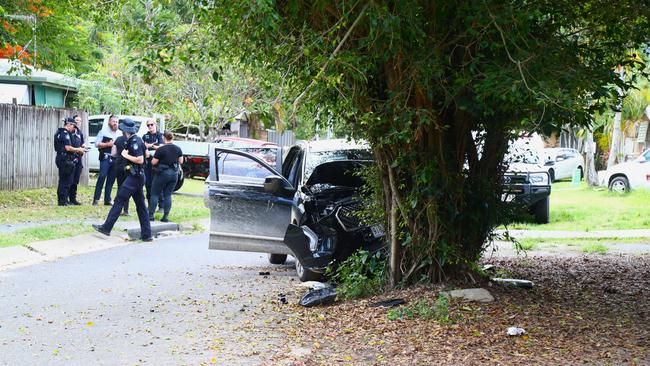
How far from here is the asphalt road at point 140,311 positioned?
22.7ft

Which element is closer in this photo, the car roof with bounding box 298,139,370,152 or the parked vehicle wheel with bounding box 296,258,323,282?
the parked vehicle wheel with bounding box 296,258,323,282

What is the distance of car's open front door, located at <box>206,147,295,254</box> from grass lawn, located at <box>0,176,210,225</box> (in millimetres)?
5961

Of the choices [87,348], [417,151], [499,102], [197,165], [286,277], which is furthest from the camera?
[197,165]

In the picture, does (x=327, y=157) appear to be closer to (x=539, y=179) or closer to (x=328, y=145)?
(x=328, y=145)

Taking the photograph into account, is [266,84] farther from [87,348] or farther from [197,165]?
[197,165]

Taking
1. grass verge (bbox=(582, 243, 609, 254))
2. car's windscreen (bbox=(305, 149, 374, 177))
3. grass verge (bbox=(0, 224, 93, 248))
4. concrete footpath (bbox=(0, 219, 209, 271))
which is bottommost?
concrete footpath (bbox=(0, 219, 209, 271))

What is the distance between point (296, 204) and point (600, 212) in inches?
493

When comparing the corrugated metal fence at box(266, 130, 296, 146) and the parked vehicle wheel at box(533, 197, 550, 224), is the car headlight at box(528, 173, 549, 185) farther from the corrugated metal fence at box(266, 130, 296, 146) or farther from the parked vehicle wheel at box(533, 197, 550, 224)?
the corrugated metal fence at box(266, 130, 296, 146)

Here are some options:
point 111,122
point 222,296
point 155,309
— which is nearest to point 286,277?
point 222,296

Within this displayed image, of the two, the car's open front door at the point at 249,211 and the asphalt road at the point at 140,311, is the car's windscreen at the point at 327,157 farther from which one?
the asphalt road at the point at 140,311

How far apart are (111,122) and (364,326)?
539 inches

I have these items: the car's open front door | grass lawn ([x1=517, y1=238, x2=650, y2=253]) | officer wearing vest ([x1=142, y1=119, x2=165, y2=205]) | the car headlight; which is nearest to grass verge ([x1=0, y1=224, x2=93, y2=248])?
the car's open front door

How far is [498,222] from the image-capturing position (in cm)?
889

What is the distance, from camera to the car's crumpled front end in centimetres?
1002
